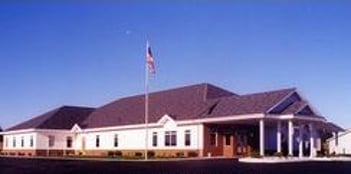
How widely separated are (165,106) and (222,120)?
11095mm

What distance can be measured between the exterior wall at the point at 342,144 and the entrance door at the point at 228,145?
1259 centimetres

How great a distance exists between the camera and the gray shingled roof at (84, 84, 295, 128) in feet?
150

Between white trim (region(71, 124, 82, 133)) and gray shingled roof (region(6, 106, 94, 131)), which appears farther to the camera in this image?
gray shingled roof (region(6, 106, 94, 131))

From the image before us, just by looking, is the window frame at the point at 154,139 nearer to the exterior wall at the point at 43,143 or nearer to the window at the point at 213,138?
the window at the point at 213,138

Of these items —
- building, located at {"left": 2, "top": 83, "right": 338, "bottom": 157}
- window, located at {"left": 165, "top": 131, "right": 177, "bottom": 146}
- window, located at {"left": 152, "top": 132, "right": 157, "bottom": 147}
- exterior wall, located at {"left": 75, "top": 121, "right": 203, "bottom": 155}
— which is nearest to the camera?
building, located at {"left": 2, "top": 83, "right": 338, "bottom": 157}

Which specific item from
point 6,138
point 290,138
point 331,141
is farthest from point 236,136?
point 6,138

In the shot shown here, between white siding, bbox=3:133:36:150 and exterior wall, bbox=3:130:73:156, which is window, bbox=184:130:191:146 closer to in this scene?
exterior wall, bbox=3:130:73:156

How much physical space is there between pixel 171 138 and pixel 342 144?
17608 mm

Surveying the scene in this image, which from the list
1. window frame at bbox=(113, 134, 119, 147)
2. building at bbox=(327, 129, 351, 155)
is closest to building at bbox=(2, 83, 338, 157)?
window frame at bbox=(113, 134, 119, 147)

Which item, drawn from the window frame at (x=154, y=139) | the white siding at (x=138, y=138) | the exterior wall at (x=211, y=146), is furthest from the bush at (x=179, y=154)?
the window frame at (x=154, y=139)

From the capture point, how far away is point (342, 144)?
57344mm

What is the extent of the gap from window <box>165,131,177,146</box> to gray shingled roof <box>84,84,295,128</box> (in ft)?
4.67

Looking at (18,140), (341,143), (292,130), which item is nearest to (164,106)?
(292,130)

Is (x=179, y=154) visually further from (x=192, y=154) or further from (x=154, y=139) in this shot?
(x=154, y=139)
